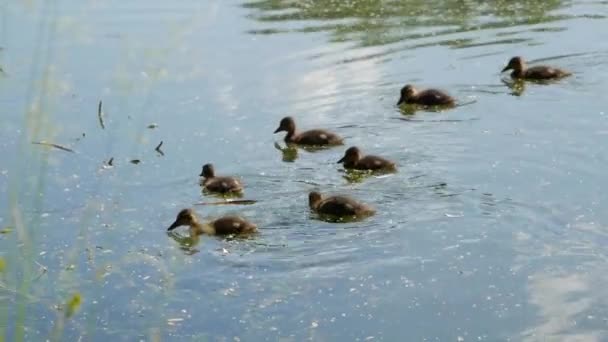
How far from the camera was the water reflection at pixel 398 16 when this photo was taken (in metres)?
11.7

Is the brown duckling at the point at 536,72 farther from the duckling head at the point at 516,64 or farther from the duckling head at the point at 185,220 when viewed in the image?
the duckling head at the point at 185,220

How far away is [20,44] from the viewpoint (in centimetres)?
1120

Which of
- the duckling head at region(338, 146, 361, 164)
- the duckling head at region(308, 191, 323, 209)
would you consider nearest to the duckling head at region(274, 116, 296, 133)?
the duckling head at region(338, 146, 361, 164)

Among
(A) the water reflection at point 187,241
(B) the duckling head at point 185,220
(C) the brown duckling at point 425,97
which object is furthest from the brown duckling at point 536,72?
(A) the water reflection at point 187,241

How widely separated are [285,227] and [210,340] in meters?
1.61

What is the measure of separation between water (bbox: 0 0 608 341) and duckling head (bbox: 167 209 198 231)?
0.31 ft

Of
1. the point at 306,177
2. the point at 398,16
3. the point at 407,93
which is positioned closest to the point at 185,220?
the point at 306,177

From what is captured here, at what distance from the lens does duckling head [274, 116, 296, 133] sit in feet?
28.8

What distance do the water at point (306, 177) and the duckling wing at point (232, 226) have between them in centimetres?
10

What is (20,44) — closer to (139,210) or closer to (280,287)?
(139,210)

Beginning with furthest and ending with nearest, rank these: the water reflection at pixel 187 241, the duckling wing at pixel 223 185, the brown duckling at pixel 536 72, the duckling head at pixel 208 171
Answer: the brown duckling at pixel 536 72 < the duckling head at pixel 208 171 < the duckling wing at pixel 223 185 < the water reflection at pixel 187 241

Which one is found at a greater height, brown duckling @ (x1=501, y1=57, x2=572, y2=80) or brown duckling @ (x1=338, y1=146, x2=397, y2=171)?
brown duckling @ (x1=501, y1=57, x2=572, y2=80)

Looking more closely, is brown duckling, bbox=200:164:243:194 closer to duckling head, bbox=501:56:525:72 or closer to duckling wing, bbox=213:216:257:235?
duckling wing, bbox=213:216:257:235

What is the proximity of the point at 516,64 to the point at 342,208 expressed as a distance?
3.41 meters
